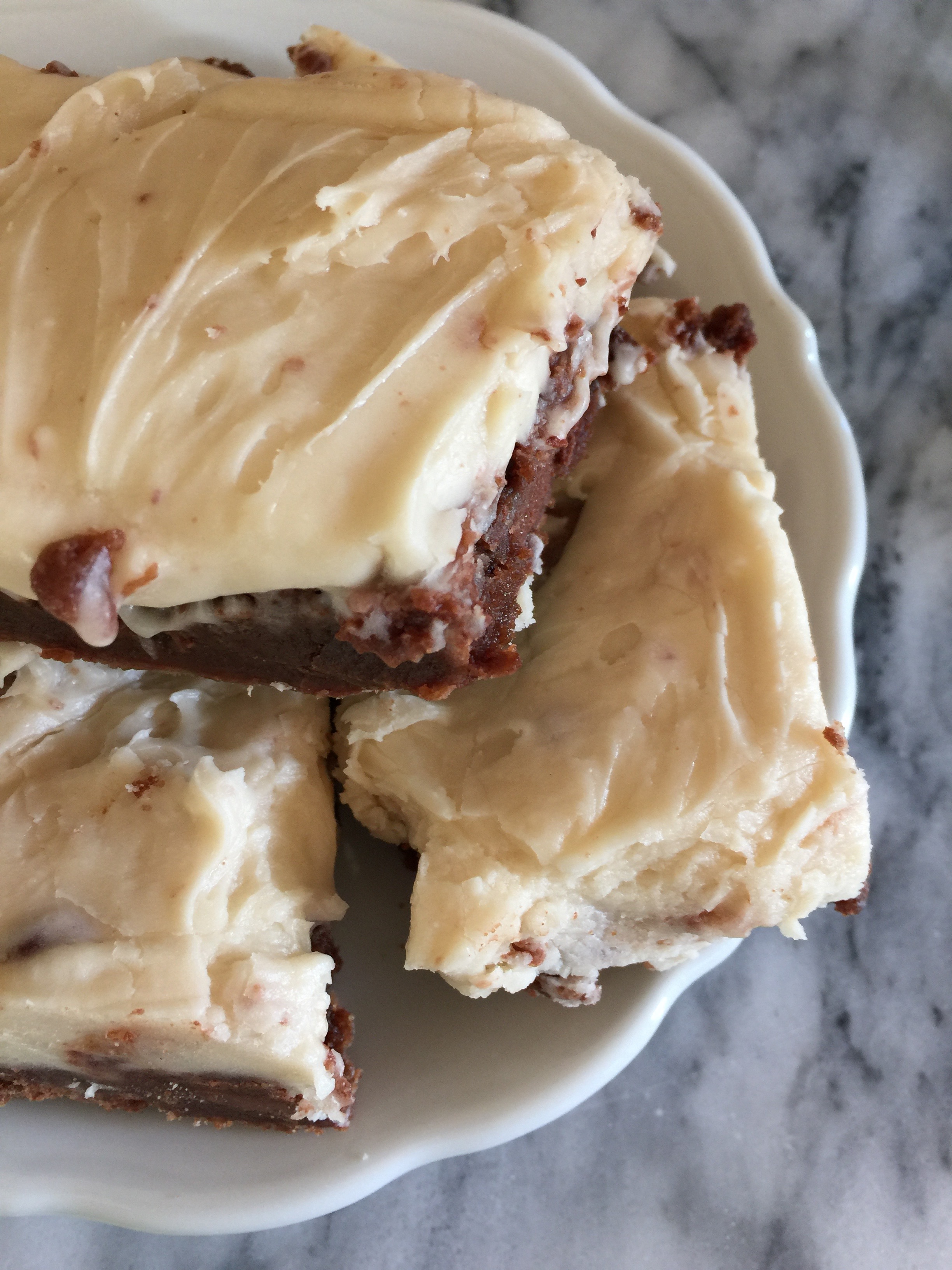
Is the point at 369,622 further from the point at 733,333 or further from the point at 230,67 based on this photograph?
the point at 230,67

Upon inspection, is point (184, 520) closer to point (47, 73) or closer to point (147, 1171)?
point (47, 73)

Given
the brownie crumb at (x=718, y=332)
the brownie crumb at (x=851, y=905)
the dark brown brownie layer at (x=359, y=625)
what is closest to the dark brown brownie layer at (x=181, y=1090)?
the dark brown brownie layer at (x=359, y=625)

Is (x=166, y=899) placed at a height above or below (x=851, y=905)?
below

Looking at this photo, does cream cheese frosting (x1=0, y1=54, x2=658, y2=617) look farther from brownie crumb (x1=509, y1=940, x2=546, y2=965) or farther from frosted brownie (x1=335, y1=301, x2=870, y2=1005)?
brownie crumb (x1=509, y1=940, x2=546, y2=965)

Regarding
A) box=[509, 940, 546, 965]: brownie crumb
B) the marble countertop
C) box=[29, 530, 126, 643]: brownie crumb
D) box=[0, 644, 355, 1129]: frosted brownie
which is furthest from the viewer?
the marble countertop

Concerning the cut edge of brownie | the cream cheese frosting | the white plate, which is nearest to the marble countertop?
the white plate

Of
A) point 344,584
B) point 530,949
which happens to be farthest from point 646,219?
point 530,949

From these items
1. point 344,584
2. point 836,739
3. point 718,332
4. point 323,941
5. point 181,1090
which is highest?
point 718,332
